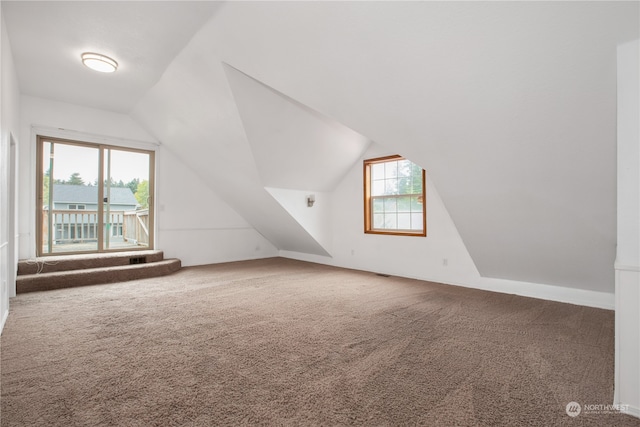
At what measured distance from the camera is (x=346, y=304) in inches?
141

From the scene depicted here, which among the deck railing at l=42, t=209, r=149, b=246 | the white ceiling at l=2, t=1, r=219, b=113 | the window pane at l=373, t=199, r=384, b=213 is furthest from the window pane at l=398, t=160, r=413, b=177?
the deck railing at l=42, t=209, r=149, b=246

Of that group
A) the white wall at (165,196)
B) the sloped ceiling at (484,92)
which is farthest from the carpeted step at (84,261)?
the sloped ceiling at (484,92)

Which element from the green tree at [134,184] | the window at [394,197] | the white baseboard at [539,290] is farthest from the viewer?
the green tree at [134,184]

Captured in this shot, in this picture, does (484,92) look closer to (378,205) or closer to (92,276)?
(378,205)

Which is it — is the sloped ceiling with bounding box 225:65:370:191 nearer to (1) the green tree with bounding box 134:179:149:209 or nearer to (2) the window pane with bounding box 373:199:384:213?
(2) the window pane with bounding box 373:199:384:213

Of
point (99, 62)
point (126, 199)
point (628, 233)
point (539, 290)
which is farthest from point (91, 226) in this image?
point (539, 290)

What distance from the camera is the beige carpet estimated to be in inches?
63.7

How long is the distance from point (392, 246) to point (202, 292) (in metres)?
3.15

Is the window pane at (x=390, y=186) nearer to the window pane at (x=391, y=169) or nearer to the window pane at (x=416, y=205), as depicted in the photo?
the window pane at (x=391, y=169)

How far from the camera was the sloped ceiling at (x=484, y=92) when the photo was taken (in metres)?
1.96

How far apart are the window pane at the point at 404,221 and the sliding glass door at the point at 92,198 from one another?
4.73m

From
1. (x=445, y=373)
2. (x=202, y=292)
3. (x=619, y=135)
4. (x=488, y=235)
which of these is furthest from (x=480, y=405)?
(x=202, y=292)

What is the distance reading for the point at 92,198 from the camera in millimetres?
5367

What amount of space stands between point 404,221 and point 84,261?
524 cm
